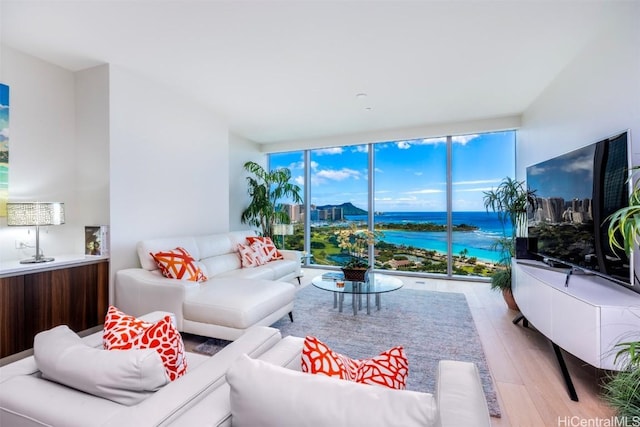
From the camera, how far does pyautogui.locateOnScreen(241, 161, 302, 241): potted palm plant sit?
5309 mm

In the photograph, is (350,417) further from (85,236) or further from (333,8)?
(85,236)

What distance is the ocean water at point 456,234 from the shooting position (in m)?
4.78

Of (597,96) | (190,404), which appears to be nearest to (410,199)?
(597,96)

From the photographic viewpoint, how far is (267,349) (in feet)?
3.99

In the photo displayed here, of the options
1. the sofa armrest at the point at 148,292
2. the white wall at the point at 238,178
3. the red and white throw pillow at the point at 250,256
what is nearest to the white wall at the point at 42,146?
the sofa armrest at the point at 148,292

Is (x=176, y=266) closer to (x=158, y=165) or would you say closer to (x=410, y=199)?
(x=158, y=165)

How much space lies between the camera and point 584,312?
5.56 feet

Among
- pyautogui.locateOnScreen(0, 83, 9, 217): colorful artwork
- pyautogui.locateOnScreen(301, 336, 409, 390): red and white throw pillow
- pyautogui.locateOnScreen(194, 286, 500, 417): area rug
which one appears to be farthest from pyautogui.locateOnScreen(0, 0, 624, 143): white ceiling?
pyautogui.locateOnScreen(194, 286, 500, 417): area rug

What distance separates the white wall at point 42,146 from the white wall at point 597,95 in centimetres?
493

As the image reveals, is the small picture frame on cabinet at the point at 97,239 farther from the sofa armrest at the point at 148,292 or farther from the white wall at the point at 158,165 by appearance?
the sofa armrest at the point at 148,292

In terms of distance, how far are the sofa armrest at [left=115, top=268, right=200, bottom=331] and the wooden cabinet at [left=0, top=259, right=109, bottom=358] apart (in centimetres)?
20

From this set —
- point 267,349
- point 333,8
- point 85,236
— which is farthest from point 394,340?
point 85,236

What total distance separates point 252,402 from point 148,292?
2.42m

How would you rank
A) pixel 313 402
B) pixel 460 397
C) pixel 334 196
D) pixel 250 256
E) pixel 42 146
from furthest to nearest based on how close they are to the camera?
1. pixel 334 196
2. pixel 250 256
3. pixel 42 146
4. pixel 460 397
5. pixel 313 402
